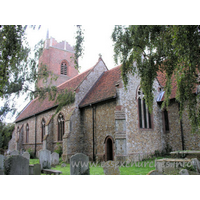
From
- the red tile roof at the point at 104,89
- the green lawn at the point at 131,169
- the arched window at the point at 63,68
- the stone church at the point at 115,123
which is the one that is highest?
the arched window at the point at 63,68

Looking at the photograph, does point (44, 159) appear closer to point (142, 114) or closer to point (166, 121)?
point (142, 114)

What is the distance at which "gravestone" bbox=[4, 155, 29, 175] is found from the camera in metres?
6.75

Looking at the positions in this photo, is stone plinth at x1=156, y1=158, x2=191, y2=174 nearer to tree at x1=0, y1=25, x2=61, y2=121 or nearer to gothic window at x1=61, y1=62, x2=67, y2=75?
tree at x1=0, y1=25, x2=61, y2=121

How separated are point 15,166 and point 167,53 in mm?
6674

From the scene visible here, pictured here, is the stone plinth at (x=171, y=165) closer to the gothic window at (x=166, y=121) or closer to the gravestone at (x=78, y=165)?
the gravestone at (x=78, y=165)

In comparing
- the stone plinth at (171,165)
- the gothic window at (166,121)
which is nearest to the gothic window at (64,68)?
the gothic window at (166,121)

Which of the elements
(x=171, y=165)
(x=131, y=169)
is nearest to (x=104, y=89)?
(x=131, y=169)

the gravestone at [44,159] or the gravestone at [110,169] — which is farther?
the gravestone at [44,159]

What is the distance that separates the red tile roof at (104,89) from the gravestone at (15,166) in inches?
315

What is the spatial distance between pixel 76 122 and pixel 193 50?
12.5 meters

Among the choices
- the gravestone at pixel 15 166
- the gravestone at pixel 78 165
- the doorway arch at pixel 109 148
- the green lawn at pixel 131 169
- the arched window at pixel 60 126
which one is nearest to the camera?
the gravestone at pixel 15 166

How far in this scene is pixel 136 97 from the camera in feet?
46.9

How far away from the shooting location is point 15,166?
6.86 metres

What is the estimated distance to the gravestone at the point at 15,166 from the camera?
22.2ft
